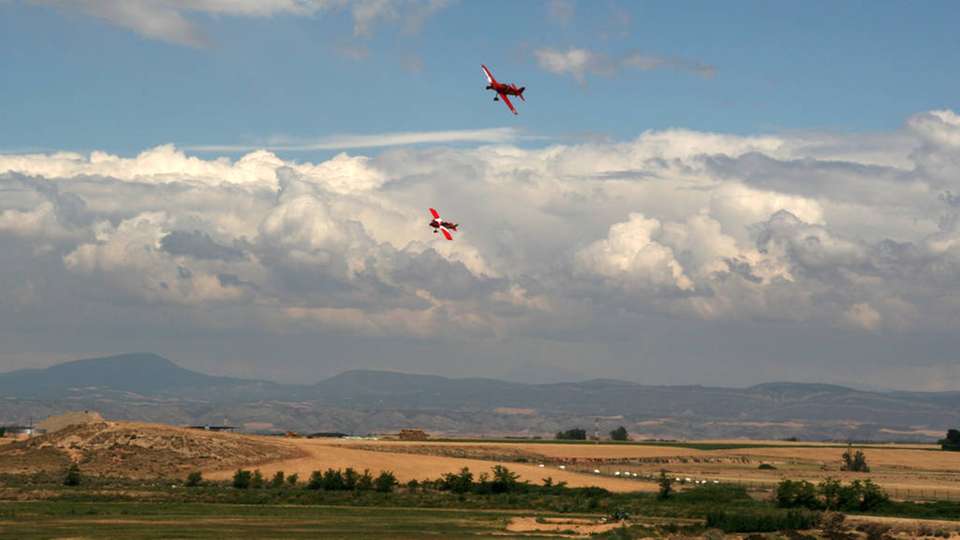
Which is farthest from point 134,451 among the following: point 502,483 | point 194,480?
point 502,483

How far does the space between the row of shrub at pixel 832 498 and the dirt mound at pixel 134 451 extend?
179ft

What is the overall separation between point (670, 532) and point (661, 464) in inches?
3323

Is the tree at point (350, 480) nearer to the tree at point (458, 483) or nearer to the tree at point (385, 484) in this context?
the tree at point (385, 484)

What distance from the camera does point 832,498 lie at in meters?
87.8

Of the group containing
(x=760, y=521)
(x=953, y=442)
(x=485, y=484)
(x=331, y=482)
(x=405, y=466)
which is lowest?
(x=760, y=521)

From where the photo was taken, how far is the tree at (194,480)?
104875mm

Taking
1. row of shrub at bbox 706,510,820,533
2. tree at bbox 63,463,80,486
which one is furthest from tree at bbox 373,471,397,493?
row of shrub at bbox 706,510,820,533

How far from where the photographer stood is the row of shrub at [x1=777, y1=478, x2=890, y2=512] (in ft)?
284

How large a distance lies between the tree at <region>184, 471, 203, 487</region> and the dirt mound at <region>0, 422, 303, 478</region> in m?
5.69

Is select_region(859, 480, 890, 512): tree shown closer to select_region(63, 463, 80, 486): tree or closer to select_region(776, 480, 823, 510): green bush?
select_region(776, 480, 823, 510): green bush

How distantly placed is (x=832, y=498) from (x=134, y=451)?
66.9m

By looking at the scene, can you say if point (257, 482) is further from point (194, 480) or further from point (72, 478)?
point (72, 478)

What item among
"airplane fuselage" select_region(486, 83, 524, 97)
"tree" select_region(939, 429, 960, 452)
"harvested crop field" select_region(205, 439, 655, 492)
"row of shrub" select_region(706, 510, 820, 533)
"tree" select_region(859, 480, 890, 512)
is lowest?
"row of shrub" select_region(706, 510, 820, 533)

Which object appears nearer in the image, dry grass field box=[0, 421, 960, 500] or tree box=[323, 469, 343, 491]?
tree box=[323, 469, 343, 491]
